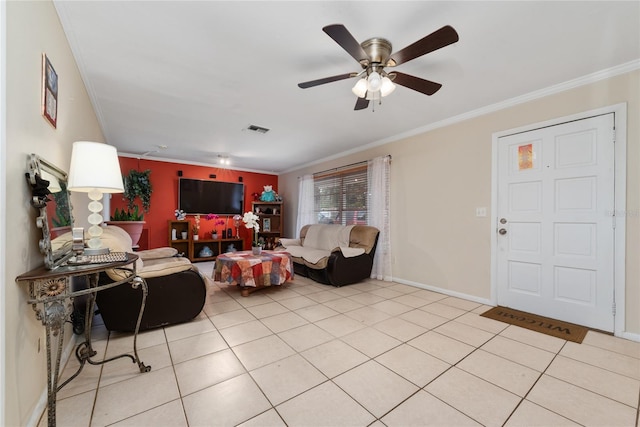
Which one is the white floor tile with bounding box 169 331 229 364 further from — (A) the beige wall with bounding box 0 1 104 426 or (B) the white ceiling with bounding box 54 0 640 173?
(B) the white ceiling with bounding box 54 0 640 173

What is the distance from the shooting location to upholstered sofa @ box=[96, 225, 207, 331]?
2098 millimetres

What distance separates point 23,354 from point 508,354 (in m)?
2.94

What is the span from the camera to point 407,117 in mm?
3295

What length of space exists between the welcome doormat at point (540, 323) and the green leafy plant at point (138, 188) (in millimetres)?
5910

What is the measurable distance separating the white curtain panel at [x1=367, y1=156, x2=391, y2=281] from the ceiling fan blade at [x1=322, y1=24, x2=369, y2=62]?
2509 mm

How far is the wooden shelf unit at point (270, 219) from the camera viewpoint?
248 inches

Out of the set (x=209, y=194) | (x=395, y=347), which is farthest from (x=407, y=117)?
(x=209, y=194)

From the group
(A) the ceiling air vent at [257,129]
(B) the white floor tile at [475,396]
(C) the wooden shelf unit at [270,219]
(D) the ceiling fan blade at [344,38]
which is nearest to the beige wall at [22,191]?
(D) the ceiling fan blade at [344,38]

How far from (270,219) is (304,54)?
188 inches

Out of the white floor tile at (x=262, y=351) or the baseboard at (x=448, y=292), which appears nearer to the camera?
the white floor tile at (x=262, y=351)

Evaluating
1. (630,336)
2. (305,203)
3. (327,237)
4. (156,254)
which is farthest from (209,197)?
(630,336)

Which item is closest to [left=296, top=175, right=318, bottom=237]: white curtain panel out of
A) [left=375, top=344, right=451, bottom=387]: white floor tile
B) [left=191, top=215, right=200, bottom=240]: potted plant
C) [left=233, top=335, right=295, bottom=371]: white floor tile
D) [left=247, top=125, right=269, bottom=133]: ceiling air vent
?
[left=247, top=125, right=269, bottom=133]: ceiling air vent

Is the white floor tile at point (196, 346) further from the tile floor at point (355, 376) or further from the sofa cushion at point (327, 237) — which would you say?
the sofa cushion at point (327, 237)

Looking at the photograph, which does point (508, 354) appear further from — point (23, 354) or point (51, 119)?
point (51, 119)
